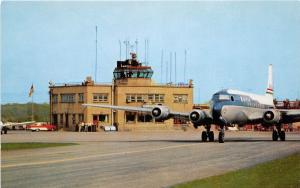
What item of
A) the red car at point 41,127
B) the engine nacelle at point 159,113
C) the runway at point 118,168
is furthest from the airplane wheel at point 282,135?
the red car at point 41,127

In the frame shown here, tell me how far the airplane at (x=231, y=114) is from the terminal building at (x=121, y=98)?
45.9 metres

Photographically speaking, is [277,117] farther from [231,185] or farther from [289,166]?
[231,185]

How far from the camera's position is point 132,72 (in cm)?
10056

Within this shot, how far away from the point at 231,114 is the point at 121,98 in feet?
179

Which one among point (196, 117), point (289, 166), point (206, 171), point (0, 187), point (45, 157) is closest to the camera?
point (0, 187)

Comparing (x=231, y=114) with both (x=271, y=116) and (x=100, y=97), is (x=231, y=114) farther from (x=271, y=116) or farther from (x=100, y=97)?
(x=100, y=97)

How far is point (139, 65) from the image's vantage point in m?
102

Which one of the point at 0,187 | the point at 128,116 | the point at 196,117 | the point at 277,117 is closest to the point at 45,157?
the point at 0,187

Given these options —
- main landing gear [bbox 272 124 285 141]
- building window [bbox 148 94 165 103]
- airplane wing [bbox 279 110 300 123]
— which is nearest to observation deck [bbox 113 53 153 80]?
building window [bbox 148 94 165 103]

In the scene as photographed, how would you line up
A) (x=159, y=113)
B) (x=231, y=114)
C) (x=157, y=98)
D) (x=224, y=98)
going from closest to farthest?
(x=224, y=98), (x=231, y=114), (x=159, y=113), (x=157, y=98)

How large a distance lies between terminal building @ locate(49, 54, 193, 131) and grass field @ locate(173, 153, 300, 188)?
72.4 m

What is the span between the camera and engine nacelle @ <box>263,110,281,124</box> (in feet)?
156

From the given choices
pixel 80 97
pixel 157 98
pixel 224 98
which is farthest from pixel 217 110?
pixel 157 98

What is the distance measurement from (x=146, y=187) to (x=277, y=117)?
106 feet
